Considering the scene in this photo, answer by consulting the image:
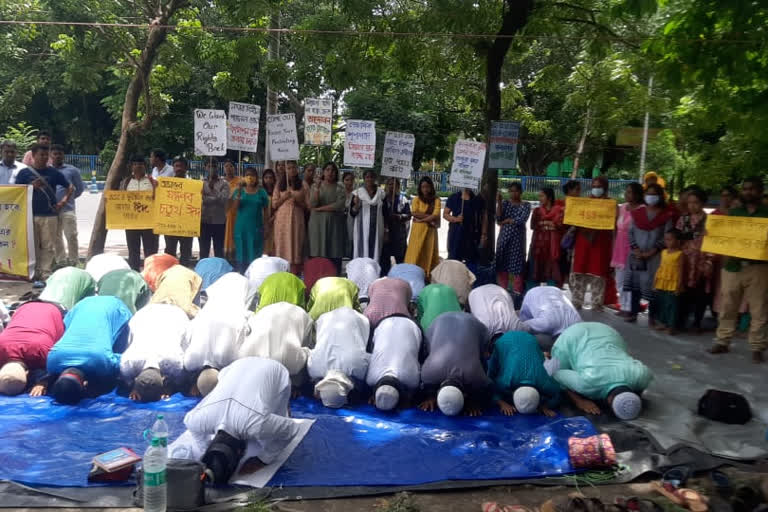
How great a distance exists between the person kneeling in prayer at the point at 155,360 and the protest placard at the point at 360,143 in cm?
401

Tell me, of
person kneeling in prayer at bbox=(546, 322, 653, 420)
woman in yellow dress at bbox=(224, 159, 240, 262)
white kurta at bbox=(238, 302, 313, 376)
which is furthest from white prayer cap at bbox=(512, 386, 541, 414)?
woman in yellow dress at bbox=(224, 159, 240, 262)

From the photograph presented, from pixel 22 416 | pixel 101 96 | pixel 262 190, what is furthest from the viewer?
pixel 101 96

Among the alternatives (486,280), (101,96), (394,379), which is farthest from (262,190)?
(101,96)

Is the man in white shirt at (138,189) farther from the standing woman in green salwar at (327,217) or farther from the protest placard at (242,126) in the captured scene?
the standing woman in green salwar at (327,217)

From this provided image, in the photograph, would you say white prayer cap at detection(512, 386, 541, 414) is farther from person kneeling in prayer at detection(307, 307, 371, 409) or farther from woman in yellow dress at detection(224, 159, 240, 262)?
woman in yellow dress at detection(224, 159, 240, 262)

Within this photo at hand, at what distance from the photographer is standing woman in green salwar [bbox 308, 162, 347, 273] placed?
8641 millimetres

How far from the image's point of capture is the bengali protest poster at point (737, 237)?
6.11 metres

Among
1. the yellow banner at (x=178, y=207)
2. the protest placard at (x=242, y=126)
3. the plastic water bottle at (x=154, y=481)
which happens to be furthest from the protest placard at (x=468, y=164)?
the plastic water bottle at (x=154, y=481)

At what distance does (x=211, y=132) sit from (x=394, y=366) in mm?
4969

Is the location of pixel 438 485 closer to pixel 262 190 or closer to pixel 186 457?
pixel 186 457

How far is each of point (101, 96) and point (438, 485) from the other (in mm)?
29955

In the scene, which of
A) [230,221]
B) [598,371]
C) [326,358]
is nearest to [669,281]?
[598,371]

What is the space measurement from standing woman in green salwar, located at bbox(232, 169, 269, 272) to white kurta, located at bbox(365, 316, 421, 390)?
3.74m

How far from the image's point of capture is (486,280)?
879 centimetres
